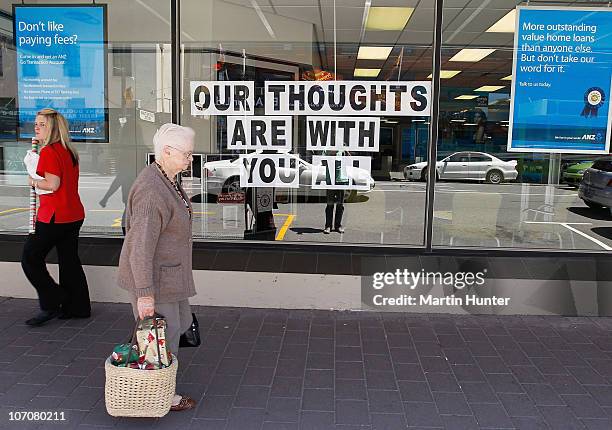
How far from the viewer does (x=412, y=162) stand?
617 cm

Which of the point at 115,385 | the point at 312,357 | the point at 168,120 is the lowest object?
the point at 312,357

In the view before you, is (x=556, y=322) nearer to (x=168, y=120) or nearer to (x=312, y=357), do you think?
(x=312, y=357)

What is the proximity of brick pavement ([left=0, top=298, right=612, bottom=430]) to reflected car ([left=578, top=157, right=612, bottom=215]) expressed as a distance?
191cm

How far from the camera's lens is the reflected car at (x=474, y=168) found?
6185 mm

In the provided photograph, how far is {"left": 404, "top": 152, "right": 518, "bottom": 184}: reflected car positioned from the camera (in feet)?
Result: 20.3

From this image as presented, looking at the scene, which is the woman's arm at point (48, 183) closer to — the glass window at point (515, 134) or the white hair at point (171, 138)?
the white hair at point (171, 138)

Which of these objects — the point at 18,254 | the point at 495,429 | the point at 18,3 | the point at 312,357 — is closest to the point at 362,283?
the point at 312,357

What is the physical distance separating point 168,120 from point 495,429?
4.52 meters

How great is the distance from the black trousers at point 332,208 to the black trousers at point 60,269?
9.00ft

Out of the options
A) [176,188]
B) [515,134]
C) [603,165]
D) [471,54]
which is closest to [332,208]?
[515,134]

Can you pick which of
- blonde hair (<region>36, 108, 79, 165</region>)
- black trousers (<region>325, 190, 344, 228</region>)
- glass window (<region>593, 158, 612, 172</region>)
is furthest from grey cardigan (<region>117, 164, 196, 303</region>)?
glass window (<region>593, 158, 612, 172</region>)

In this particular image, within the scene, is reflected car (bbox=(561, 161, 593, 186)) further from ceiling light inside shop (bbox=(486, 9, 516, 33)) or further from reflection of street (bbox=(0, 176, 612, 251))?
ceiling light inside shop (bbox=(486, 9, 516, 33))

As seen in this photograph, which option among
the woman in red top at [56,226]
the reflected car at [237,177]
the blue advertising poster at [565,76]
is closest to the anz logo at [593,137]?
the blue advertising poster at [565,76]

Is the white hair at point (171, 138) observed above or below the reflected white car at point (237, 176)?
above
